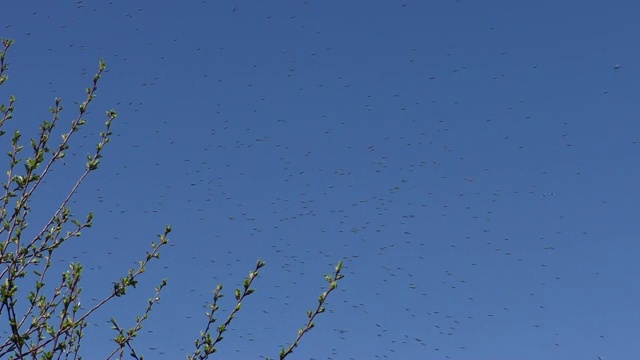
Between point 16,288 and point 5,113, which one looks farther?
point 5,113

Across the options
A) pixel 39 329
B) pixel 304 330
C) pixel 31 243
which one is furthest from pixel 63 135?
pixel 304 330

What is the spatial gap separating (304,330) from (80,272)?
2.03 meters

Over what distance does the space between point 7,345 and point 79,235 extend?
4.21 feet

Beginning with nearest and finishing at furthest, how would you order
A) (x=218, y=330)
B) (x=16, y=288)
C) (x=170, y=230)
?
(x=16, y=288), (x=218, y=330), (x=170, y=230)

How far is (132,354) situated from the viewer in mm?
6781

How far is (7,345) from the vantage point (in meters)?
6.63

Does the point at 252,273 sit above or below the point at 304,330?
above

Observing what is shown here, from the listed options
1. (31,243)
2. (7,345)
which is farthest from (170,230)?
(7,345)

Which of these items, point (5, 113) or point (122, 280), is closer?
point (122, 280)

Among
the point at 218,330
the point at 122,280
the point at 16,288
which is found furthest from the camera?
the point at 122,280

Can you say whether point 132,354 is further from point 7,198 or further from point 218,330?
point 7,198

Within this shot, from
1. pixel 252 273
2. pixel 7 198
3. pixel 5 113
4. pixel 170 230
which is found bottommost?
pixel 252 273

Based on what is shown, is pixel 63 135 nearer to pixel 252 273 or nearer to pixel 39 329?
pixel 39 329

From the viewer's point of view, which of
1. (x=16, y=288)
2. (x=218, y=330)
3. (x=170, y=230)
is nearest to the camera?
(x=16, y=288)
